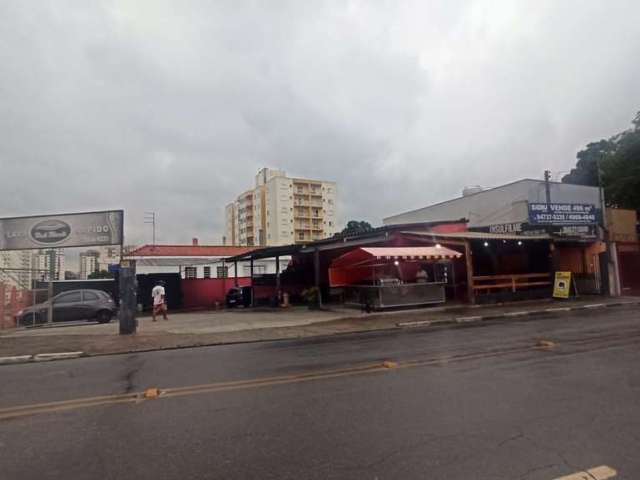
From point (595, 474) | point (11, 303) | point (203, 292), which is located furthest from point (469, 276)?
point (11, 303)

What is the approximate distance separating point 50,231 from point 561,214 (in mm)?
24487

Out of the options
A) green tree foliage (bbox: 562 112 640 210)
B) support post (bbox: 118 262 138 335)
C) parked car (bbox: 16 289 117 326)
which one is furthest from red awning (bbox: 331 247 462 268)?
green tree foliage (bbox: 562 112 640 210)

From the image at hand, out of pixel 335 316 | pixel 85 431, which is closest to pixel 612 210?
pixel 335 316

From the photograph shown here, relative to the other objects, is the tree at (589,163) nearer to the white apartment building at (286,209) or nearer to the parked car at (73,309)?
the parked car at (73,309)

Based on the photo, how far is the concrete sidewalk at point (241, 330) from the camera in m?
11.2

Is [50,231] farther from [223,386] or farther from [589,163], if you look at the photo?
[589,163]

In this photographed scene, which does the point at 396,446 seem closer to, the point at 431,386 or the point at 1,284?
the point at 431,386

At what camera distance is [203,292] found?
28.5m

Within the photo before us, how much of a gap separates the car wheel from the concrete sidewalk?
2.30 metres

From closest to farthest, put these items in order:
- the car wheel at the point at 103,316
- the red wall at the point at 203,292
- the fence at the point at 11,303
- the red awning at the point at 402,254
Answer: the fence at the point at 11,303 < the red awning at the point at 402,254 < the car wheel at the point at 103,316 < the red wall at the point at 203,292

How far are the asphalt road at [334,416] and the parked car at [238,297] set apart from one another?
17.6m

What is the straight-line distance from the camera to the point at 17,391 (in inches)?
268

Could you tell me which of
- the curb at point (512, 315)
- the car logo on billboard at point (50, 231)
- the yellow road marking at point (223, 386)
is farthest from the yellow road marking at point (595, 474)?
the car logo on billboard at point (50, 231)

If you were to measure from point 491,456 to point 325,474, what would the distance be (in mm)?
1498
